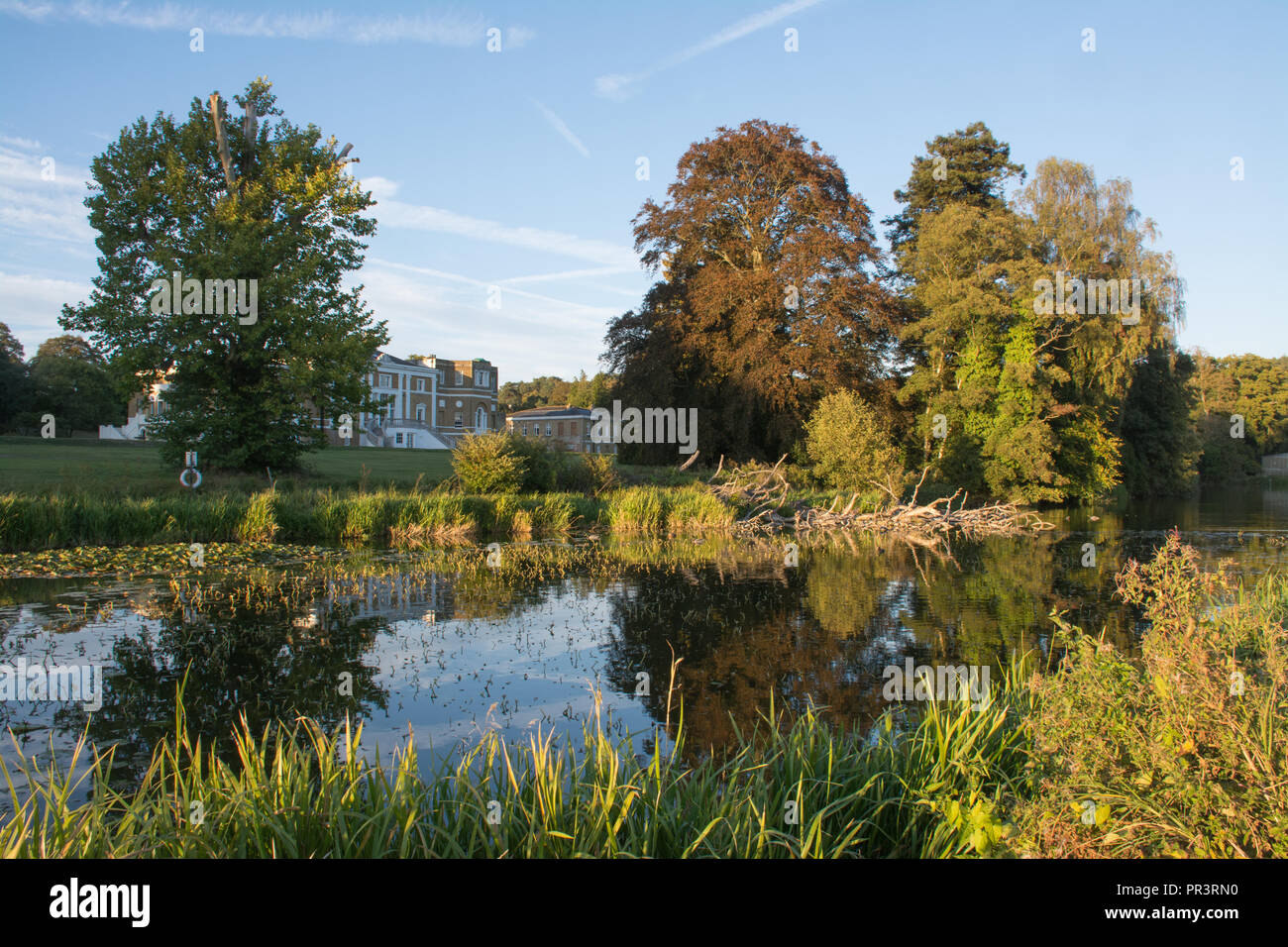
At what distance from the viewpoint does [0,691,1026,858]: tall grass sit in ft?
12.1

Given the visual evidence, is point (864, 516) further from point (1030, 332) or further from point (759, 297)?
point (1030, 332)

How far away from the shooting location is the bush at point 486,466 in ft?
79.9

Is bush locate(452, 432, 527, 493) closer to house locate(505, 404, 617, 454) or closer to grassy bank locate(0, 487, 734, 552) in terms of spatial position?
grassy bank locate(0, 487, 734, 552)

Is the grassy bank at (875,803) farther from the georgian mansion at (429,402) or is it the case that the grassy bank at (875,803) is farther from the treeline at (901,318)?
the georgian mansion at (429,402)

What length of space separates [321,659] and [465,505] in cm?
1356

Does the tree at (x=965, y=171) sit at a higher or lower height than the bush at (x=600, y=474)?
higher

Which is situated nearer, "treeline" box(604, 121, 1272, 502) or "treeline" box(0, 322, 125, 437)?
"treeline" box(604, 121, 1272, 502)

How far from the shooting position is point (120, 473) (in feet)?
69.8

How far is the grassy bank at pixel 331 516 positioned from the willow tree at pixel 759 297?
8.99 m

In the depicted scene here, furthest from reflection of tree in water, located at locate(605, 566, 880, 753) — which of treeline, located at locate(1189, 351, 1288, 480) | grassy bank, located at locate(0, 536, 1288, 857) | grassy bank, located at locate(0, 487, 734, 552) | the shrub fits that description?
treeline, located at locate(1189, 351, 1288, 480)

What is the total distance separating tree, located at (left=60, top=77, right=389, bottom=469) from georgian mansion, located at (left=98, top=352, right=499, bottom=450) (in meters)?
35.8

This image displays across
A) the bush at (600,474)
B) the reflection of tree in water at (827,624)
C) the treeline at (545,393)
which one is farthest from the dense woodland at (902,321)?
the treeline at (545,393)
